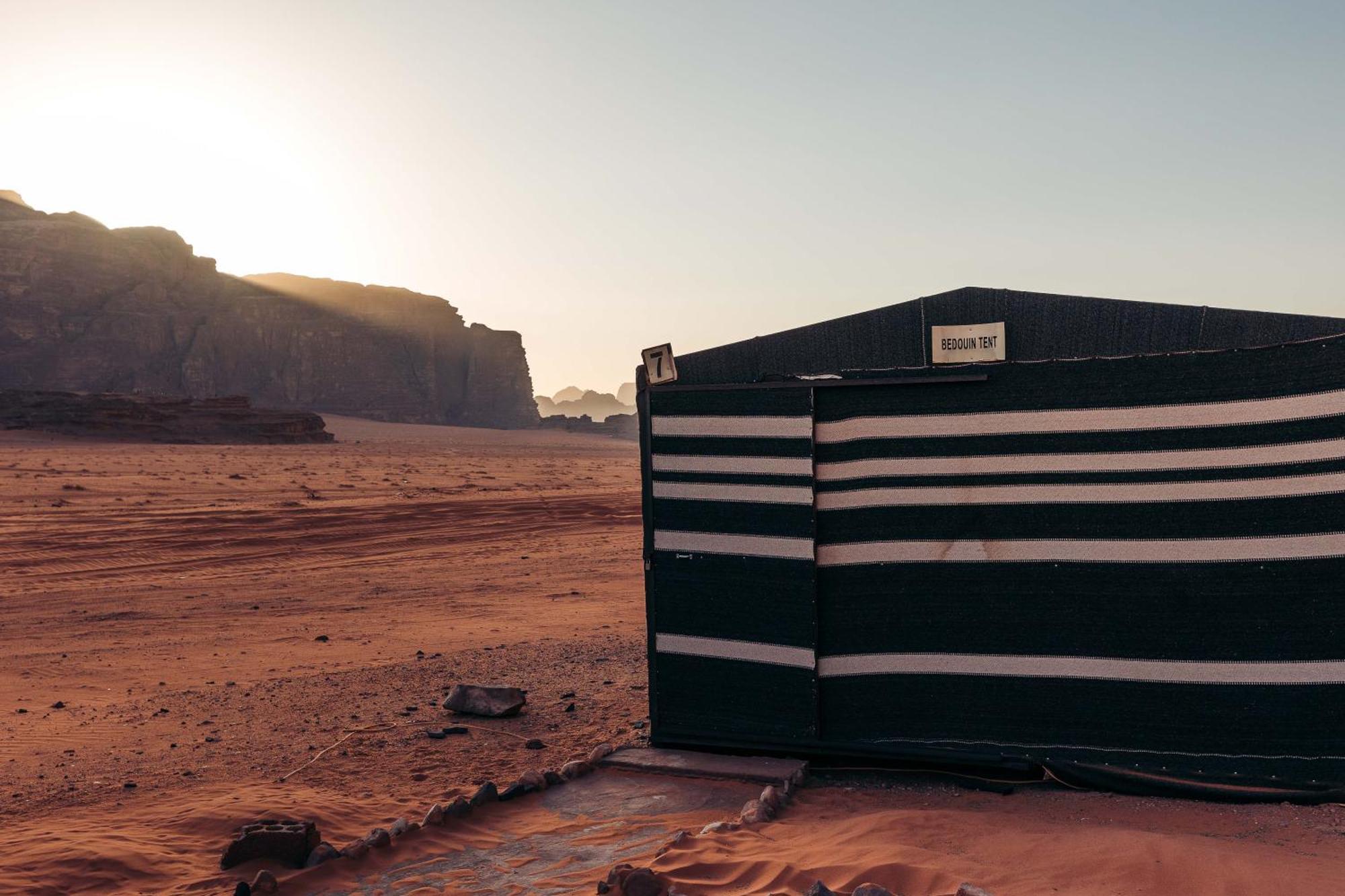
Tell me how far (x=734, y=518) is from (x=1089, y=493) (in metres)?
2.10

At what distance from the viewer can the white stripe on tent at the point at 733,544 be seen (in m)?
6.00

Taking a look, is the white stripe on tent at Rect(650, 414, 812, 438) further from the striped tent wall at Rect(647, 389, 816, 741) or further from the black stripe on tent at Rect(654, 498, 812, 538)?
the black stripe on tent at Rect(654, 498, 812, 538)

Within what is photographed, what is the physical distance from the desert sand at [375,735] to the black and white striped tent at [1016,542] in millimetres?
438

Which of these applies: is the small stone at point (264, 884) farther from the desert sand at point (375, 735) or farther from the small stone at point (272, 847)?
the small stone at point (272, 847)

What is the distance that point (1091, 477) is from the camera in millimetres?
5504

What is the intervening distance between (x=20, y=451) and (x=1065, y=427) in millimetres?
42838

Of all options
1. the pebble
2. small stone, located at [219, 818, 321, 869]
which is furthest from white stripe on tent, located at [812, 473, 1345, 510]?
small stone, located at [219, 818, 321, 869]

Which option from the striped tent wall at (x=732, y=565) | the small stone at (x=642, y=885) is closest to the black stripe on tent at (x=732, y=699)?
the striped tent wall at (x=732, y=565)

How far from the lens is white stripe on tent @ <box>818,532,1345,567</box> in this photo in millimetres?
5145

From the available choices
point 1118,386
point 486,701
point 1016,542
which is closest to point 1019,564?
point 1016,542

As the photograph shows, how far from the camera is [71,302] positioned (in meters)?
83.8

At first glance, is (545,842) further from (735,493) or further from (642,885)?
(735,493)

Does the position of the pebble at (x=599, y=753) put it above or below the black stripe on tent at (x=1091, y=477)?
below

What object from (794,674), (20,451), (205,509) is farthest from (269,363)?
(794,674)
